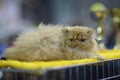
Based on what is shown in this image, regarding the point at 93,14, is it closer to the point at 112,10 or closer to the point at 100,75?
the point at 112,10

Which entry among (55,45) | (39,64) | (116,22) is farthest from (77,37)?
(116,22)

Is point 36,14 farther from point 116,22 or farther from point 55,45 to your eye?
point 116,22

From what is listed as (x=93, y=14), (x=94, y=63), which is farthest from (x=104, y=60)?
(x=93, y=14)

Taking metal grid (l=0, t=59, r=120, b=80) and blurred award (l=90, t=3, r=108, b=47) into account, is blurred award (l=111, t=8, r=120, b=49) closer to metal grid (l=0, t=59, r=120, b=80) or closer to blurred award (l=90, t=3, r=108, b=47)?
blurred award (l=90, t=3, r=108, b=47)

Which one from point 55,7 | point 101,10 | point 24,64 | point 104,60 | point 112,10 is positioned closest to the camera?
point 24,64

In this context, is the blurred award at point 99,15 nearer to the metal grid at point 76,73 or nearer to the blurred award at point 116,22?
the blurred award at point 116,22

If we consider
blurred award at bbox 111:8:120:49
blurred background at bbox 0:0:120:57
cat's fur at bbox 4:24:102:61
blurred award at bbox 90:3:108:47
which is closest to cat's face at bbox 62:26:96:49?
cat's fur at bbox 4:24:102:61
